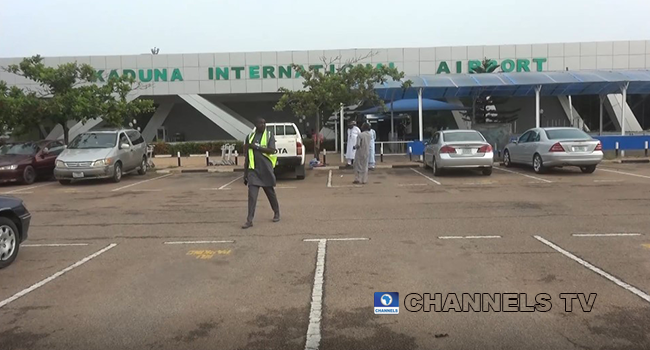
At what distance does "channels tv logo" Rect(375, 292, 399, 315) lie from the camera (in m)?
4.75

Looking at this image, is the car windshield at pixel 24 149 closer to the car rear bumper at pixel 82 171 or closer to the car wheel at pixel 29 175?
the car wheel at pixel 29 175

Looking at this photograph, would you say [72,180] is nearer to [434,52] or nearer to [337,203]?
[337,203]

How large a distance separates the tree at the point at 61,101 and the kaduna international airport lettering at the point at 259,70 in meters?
14.5

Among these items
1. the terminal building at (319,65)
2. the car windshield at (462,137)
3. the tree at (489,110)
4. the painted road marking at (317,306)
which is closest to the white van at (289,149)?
the car windshield at (462,137)

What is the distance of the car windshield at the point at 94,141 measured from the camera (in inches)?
672

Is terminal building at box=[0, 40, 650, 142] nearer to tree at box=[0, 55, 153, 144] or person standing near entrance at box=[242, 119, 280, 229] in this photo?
tree at box=[0, 55, 153, 144]

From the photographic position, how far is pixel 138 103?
21.1 metres

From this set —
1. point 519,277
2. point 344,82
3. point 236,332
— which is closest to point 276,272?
point 236,332

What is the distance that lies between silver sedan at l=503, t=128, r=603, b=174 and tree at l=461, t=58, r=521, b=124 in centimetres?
1461

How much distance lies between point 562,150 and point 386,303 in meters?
12.2

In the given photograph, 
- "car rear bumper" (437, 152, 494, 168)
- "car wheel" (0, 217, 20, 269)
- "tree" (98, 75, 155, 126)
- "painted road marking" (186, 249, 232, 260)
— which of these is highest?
"tree" (98, 75, 155, 126)

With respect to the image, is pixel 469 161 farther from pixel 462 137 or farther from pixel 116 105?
pixel 116 105

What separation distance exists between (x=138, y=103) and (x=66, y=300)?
56.1 ft

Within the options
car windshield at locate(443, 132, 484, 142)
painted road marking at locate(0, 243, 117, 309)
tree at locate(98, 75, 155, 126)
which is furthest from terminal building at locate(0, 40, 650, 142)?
painted road marking at locate(0, 243, 117, 309)
